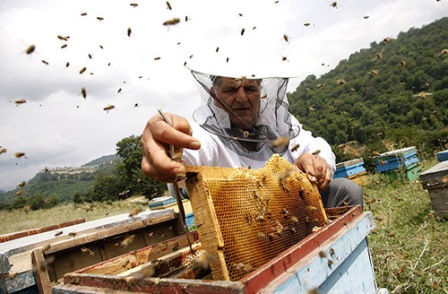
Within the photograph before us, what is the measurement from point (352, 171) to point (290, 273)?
31.1 ft

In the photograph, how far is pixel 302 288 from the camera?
1.15m

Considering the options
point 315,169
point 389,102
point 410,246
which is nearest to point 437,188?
point 410,246

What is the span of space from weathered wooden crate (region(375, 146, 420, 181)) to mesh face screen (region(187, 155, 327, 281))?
25.7 ft

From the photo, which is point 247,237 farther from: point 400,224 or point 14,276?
point 400,224

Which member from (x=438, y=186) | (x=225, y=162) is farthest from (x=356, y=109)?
(x=225, y=162)

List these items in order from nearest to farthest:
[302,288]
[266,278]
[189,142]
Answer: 1. [266,278]
2. [302,288]
3. [189,142]

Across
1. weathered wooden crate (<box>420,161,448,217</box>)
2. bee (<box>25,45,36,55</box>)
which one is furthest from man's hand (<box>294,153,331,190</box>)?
weathered wooden crate (<box>420,161,448,217</box>)

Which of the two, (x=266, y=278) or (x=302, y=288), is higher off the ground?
(x=266, y=278)

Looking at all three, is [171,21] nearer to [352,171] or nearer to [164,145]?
[164,145]

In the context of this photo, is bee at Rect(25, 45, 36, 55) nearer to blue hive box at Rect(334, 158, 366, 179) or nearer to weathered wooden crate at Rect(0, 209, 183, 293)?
weathered wooden crate at Rect(0, 209, 183, 293)

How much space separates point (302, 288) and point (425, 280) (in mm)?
2318

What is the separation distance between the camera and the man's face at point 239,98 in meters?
2.84

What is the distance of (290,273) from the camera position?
1104mm

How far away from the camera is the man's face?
2842mm
